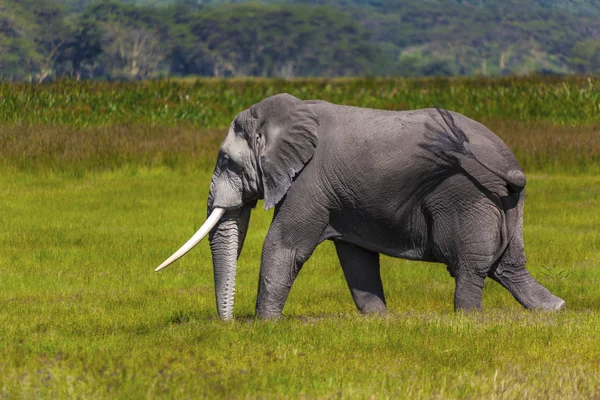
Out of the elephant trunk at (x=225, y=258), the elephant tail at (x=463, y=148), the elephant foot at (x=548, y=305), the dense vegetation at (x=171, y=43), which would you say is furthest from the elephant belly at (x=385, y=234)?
the dense vegetation at (x=171, y=43)

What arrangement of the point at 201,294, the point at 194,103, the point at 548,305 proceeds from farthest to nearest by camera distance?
the point at 194,103
the point at 201,294
the point at 548,305

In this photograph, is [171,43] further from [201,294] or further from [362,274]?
[362,274]

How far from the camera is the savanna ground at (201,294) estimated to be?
716 cm

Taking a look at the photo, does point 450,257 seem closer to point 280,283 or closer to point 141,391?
point 280,283

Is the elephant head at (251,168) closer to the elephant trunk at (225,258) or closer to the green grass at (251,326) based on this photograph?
the elephant trunk at (225,258)

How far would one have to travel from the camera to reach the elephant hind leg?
34.0ft

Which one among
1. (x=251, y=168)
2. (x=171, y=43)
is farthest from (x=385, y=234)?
(x=171, y=43)

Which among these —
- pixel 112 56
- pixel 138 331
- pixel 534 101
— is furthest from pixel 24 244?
pixel 112 56

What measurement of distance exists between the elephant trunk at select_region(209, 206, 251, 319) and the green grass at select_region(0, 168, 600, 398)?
218 mm

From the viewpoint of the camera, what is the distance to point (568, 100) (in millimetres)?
31297

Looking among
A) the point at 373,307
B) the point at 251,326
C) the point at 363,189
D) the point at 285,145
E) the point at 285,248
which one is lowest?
the point at 373,307

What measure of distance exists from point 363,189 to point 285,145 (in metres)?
0.75

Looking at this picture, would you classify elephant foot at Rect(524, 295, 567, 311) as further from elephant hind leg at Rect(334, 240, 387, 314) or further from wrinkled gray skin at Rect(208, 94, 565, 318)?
elephant hind leg at Rect(334, 240, 387, 314)

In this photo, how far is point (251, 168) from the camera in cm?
984
